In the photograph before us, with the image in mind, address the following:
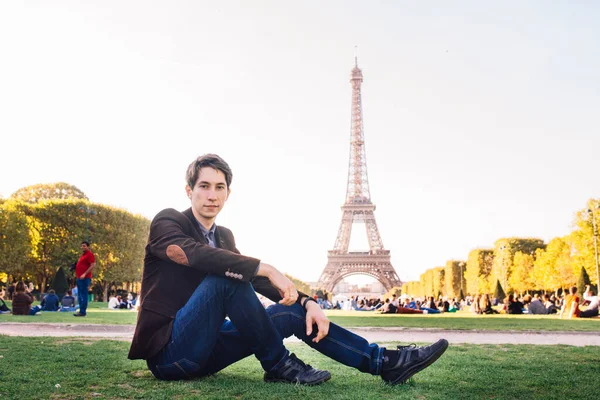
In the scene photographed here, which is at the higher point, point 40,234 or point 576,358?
point 40,234

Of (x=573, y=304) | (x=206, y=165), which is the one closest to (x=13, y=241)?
(x=573, y=304)

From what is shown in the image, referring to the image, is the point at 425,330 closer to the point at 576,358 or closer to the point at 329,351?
the point at 576,358

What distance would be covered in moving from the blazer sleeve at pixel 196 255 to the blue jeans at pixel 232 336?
80 millimetres

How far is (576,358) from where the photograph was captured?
598cm

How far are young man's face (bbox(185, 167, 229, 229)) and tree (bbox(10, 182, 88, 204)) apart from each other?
2202 inches

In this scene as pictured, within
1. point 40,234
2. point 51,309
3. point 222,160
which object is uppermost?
point 40,234

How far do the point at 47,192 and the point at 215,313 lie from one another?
197ft

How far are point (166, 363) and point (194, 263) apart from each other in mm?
739

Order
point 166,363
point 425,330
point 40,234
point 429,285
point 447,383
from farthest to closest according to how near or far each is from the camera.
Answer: point 429,285 < point 40,234 < point 425,330 < point 447,383 < point 166,363

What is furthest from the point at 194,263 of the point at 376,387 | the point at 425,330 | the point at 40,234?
the point at 40,234

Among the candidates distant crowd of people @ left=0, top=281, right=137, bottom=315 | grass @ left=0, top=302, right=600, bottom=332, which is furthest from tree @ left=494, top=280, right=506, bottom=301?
grass @ left=0, top=302, right=600, bottom=332

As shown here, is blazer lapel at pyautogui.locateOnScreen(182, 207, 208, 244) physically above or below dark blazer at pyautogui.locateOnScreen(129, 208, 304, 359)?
above

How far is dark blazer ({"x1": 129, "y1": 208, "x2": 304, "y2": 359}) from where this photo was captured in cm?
354

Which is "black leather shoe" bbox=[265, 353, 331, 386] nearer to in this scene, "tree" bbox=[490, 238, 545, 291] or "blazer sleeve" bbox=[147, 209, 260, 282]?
"blazer sleeve" bbox=[147, 209, 260, 282]
